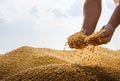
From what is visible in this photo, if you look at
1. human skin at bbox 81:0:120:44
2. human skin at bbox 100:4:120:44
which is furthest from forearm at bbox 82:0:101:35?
human skin at bbox 100:4:120:44

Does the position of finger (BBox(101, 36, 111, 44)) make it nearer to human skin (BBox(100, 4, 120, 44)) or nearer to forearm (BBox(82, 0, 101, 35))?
human skin (BBox(100, 4, 120, 44))

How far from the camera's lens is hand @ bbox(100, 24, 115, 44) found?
3.44 metres

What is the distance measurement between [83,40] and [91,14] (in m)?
0.38

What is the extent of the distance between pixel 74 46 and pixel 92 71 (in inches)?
10.3

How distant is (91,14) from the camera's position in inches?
146

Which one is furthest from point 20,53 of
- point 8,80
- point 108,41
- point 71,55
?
point 108,41

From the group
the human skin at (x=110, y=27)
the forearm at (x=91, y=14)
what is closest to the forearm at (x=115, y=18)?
the human skin at (x=110, y=27)

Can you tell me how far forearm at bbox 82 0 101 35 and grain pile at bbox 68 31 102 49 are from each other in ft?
0.63

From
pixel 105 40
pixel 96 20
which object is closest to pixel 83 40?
pixel 105 40

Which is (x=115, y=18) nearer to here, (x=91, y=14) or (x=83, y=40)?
(x=91, y=14)

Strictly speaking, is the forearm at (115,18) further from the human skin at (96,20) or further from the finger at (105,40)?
the finger at (105,40)

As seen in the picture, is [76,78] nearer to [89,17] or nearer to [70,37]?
[70,37]

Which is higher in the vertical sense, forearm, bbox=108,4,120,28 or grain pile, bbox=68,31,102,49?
forearm, bbox=108,4,120,28

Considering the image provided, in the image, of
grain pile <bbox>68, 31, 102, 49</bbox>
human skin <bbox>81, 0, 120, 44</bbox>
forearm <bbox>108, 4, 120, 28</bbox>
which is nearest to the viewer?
grain pile <bbox>68, 31, 102, 49</bbox>
